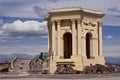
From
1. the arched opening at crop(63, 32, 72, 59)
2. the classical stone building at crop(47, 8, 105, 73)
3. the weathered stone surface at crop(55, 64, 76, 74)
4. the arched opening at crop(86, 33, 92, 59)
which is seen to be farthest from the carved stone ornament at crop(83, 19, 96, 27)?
the weathered stone surface at crop(55, 64, 76, 74)

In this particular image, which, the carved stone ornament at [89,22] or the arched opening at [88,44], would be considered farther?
the arched opening at [88,44]

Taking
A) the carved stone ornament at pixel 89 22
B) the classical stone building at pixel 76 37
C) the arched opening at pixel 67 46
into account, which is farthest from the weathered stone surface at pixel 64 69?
the carved stone ornament at pixel 89 22

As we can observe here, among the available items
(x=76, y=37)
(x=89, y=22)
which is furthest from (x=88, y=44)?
(x=76, y=37)

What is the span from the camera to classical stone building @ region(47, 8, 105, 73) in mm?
51250

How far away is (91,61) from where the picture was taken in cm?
5262

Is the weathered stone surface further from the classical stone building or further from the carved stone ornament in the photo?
the carved stone ornament

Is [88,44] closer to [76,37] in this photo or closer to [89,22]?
[89,22]

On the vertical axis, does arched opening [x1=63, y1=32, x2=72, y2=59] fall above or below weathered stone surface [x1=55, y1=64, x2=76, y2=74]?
above

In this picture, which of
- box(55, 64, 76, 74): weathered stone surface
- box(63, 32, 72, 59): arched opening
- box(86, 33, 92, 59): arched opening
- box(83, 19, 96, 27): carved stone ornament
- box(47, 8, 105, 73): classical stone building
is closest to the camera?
box(55, 64, 76, 74): weathered stone surface

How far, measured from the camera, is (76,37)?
51625 mm

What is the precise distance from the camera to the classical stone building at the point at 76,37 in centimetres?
5125

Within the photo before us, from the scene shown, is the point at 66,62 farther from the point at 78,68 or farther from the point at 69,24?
the point at 69,24

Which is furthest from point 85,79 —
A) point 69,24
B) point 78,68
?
point 69,24

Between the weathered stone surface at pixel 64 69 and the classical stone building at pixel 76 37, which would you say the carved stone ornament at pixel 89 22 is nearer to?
the classical stone building at pixel 76 37
